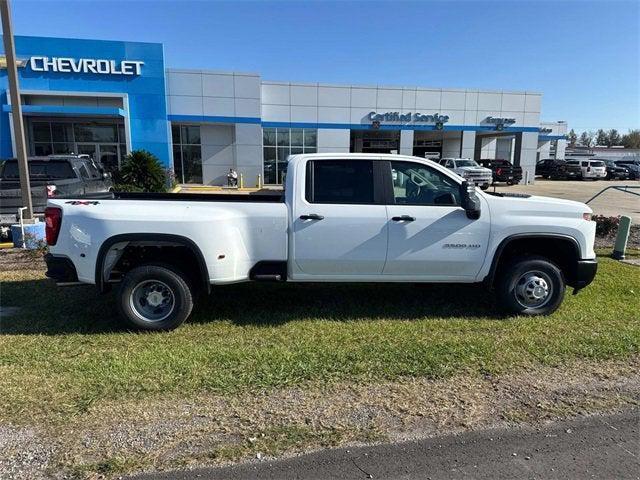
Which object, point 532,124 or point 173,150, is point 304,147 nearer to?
point 173,150

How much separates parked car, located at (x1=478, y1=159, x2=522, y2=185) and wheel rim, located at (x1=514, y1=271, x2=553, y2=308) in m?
27.6

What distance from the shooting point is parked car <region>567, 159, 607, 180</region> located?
4162cm

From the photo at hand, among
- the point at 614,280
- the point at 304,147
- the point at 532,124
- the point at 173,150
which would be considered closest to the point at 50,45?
the point at 173,150

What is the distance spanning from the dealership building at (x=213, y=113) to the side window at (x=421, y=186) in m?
22.1

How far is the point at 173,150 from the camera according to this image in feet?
Result: 95.5

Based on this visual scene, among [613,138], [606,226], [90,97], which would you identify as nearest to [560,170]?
[606,226]

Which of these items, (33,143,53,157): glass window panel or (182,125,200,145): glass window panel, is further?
(182,125,200,145): glass window panel

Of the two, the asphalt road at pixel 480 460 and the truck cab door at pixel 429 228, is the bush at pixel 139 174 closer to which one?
the truck cab door at pixel 429 228

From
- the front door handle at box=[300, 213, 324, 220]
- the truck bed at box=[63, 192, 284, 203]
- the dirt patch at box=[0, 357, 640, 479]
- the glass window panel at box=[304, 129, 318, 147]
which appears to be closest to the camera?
the dirt patch at box=[0, 357, 640, 479]

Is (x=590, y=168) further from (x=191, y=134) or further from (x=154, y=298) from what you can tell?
(x=154, y=298)

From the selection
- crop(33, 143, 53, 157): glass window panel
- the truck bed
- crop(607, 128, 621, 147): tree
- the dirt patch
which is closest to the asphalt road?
the dirt patch

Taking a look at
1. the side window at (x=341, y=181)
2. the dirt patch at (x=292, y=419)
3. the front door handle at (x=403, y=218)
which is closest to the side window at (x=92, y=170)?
the side window at (x=341, y=181)

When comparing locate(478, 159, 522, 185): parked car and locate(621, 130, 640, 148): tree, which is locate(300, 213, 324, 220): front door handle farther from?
locate(621, 130, 640, 148): tree

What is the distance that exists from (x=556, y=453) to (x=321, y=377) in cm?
178
